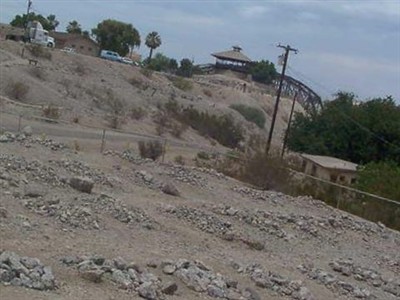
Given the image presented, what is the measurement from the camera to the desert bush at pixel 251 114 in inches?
3652

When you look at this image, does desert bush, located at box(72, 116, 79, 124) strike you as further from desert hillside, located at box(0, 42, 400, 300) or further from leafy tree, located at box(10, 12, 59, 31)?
leafy tree, located at box(10, 12, 59, 31)

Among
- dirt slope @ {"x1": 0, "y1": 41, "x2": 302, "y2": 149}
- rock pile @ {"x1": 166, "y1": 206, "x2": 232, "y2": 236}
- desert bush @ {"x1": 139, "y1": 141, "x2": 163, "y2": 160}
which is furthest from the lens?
dirt slope @ {"x1": 0, "y1": 41, "x2": 302, "y2": 149}

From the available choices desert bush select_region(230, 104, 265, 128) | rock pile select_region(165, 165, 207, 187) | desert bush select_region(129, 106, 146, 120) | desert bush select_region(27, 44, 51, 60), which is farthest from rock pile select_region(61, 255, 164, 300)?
desert bush select_region(230, 104, 265, 128)

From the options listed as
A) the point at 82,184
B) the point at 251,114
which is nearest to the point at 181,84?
the point at 251,114

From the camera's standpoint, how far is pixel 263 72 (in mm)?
147500

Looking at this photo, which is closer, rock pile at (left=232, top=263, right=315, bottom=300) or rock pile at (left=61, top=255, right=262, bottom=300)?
rock pile at (left=61, top=255, right=262, bottom=300)

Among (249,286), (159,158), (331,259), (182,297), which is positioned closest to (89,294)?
(182,297)

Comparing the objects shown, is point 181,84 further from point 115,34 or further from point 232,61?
point 232,61

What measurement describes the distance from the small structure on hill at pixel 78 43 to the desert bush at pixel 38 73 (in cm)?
4348

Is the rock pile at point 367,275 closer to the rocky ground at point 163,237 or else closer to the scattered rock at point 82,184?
the rocky ground at point 163,237

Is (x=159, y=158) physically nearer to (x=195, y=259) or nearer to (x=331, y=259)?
(x=331, y=259)

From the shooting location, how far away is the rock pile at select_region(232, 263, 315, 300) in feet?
50.3

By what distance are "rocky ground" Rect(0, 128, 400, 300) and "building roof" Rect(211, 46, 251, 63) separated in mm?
123528

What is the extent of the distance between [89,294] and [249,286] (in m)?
4.29
